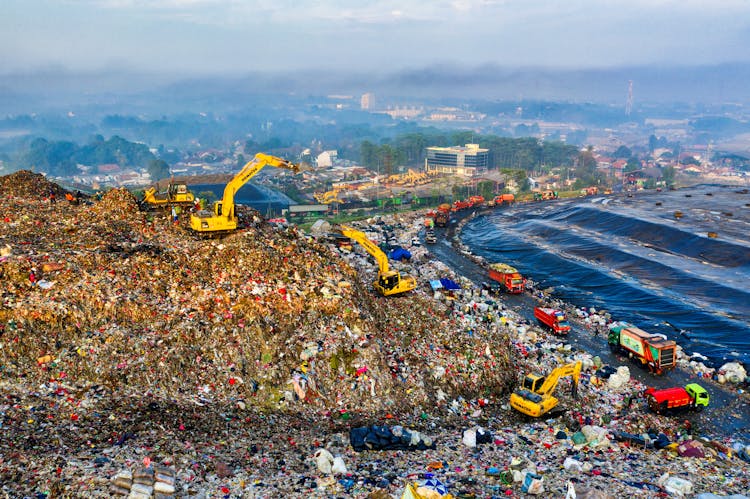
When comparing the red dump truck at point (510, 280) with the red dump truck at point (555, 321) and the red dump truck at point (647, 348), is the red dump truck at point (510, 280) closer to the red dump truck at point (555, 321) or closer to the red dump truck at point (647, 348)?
the red dump truck at point (555, 321)

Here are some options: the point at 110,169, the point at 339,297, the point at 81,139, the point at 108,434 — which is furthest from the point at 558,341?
the point at 81,139

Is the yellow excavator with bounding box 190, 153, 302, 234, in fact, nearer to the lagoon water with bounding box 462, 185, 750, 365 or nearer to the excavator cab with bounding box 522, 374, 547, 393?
the excavator cab with bounding box 522, 374, 547, 393

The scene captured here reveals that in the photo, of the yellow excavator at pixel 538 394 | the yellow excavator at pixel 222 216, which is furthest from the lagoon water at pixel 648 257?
the yellow excavator at pixel 222 216

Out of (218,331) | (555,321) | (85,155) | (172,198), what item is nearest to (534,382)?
(555,321)

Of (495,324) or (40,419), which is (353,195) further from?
(40,419)

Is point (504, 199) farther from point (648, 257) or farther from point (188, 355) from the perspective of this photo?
point (188, 355)

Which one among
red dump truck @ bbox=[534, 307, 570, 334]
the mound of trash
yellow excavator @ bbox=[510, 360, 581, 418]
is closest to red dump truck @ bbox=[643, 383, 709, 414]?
yellow excavator @ bbox=[510, 360, 581, 418]
